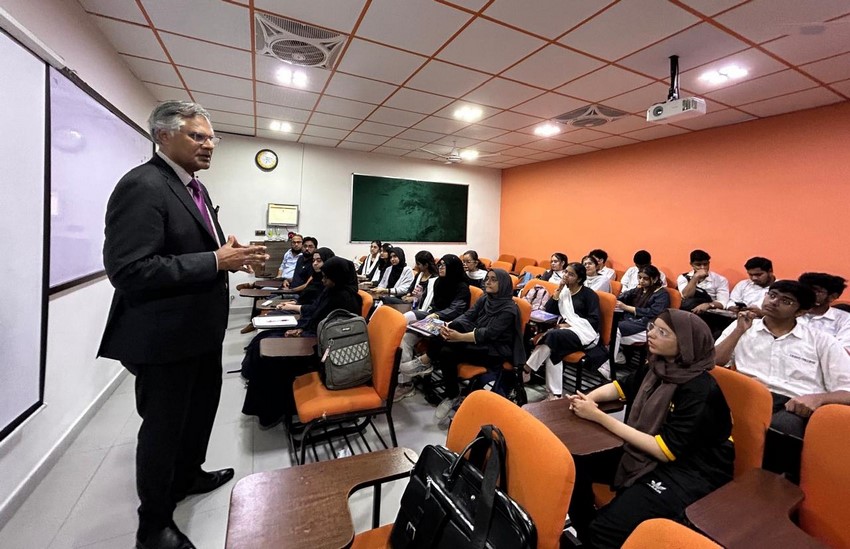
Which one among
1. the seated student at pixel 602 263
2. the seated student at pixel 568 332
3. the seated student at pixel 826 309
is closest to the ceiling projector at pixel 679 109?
the seated student at pixel 568 332

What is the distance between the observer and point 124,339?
4.35 feet

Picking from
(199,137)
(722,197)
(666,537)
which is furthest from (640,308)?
(199,137)

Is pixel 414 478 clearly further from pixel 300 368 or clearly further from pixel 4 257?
pixel 4 257

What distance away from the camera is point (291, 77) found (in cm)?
351

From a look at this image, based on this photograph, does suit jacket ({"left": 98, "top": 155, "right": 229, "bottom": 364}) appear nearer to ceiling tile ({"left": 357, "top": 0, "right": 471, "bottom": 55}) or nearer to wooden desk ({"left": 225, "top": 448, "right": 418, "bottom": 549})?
wooden desk ({"left": 225, "top": 448, "right": 418, "bottom": 549})

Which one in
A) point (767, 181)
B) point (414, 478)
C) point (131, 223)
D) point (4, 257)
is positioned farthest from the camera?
point (767, 181)

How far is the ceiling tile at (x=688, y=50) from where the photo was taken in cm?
248

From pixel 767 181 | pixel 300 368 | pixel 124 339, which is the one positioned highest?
pixel 767 181

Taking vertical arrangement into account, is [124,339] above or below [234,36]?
below

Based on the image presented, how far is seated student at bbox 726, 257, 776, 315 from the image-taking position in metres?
3.90

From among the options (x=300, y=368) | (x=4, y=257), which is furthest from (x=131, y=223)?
(x=300, y=368)

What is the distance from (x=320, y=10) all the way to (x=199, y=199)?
5.34 feet

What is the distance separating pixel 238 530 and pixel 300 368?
5.16 feet

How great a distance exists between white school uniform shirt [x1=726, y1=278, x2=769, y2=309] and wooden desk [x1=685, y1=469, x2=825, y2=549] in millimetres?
3696
